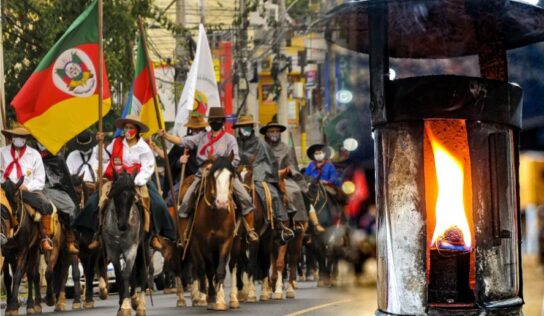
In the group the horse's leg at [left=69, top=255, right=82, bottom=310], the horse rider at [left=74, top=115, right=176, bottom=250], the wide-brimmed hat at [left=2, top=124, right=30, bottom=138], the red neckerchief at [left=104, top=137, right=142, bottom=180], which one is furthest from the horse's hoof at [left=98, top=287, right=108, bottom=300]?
the red neckerchief at [left=104, top=137, right=142, bottom=180]

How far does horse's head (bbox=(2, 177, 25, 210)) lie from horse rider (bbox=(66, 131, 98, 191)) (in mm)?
2899

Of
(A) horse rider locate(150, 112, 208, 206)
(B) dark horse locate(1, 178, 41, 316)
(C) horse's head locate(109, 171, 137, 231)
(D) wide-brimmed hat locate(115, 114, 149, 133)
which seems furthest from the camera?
(A) horse rider locate(150, 112, 208, 206)

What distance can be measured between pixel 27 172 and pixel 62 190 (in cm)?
157

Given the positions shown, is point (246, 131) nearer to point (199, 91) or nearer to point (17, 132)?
point (17, 132)

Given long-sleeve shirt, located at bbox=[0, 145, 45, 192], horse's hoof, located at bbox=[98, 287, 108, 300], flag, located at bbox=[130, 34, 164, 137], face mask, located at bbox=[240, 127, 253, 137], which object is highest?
flag, located at bbox=[130, 34, 164, 137]

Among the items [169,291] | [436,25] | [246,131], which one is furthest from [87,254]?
[436,25]

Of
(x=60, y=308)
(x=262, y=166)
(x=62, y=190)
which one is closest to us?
(x=60, y=308)

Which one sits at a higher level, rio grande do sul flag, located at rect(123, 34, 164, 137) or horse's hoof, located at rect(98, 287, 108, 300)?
rio grande do sul flag, located at rect(123, 34, 164, 137)

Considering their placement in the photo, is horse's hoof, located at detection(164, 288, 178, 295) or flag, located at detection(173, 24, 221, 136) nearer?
flag, located at detection(173, 24, 221, 136)

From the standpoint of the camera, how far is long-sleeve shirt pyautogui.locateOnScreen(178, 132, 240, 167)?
17297 mm

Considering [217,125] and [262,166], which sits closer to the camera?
[217,125]

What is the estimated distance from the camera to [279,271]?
19.2 meters

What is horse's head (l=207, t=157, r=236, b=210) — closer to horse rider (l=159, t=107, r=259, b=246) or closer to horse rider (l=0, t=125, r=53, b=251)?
horse rider (l=159, t=107, r=259, b=246)

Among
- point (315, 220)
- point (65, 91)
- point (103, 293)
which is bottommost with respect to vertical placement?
point (103, 293)
